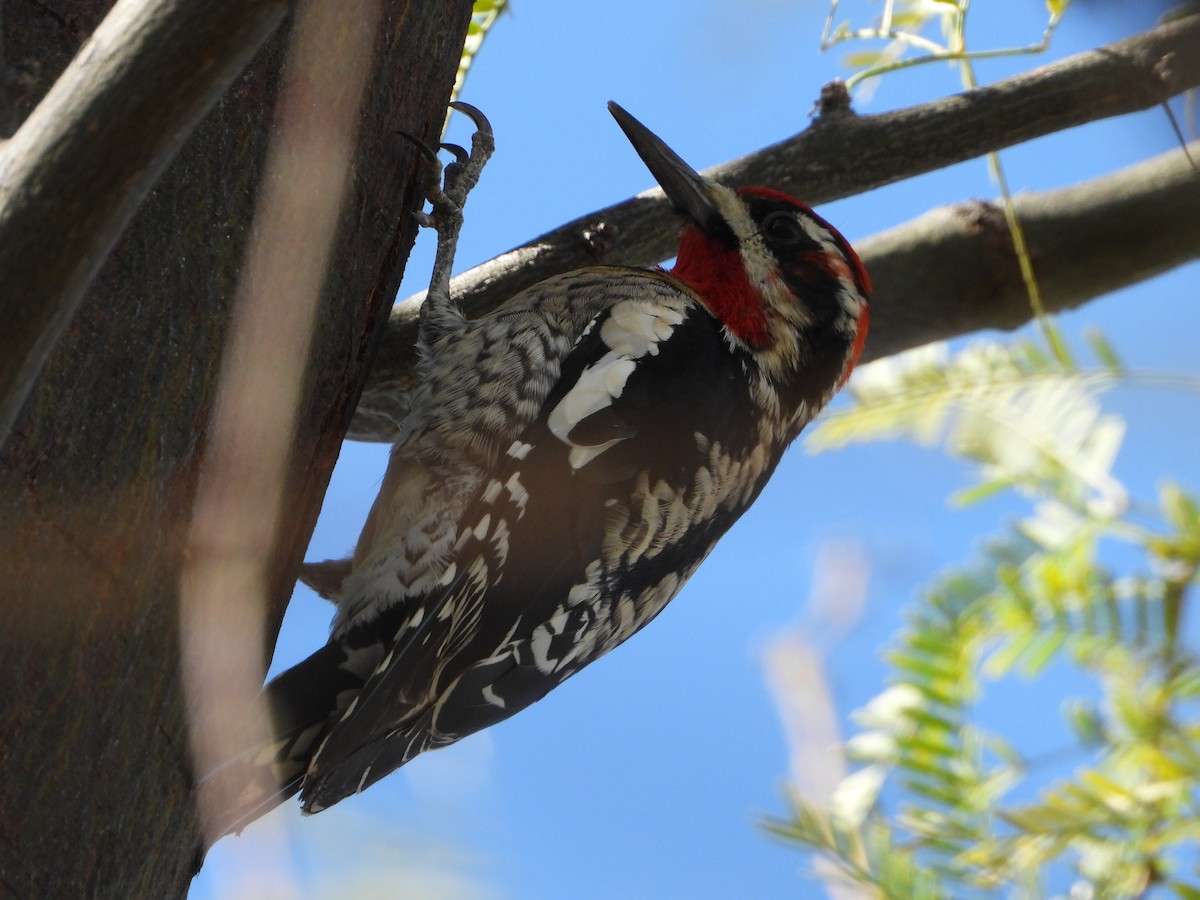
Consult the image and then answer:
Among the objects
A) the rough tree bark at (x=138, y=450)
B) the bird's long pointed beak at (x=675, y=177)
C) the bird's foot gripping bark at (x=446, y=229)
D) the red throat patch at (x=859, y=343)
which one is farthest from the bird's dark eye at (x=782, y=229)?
the rough tree bark at (x=138, y=450)

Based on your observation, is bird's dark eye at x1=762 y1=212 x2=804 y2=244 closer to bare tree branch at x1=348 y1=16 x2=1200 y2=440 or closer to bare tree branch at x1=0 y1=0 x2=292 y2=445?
bare tree branch at x1=348 y1=16 x2=1200 y2=440

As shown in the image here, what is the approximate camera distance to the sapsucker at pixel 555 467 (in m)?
2.19

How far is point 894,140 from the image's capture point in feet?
8.10

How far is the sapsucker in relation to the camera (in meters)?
2.19

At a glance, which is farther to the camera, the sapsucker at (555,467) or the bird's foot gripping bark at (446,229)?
the bird's foot gripping bark at (446,229)

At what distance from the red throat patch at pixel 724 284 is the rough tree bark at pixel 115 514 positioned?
1328 millimetres

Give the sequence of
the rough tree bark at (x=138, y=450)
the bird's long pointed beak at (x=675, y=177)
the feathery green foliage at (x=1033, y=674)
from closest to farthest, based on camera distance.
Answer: the rough tree bark at (x=138, y=450) → the feathery green foliage at (x=1033, y=674) → the bird's long pointed beak at (x=675, y=177)

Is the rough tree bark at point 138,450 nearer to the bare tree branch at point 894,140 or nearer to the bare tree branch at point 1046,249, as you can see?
the bare tree branch at point 894,140

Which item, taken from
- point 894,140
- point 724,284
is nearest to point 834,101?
point 894,140

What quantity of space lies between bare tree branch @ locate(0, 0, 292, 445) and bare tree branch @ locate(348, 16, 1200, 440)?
1565mm

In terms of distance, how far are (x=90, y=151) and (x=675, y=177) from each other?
79.1 inches

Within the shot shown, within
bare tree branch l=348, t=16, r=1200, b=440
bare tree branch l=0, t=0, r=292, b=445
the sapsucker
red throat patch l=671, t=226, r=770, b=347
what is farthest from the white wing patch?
bare tree branch l=0, t=0, r=292, b=445

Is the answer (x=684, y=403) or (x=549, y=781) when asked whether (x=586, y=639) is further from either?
(x=549, y=781)

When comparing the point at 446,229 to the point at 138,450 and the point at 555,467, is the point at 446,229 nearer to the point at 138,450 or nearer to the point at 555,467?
the point at 555,467
